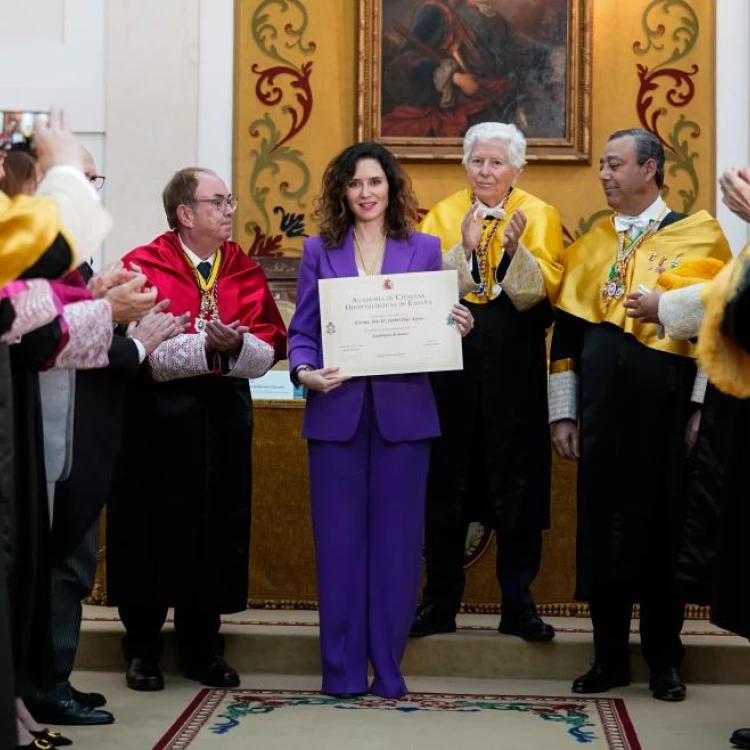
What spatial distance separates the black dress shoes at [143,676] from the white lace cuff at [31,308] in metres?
2.17

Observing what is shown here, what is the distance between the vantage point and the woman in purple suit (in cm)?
507

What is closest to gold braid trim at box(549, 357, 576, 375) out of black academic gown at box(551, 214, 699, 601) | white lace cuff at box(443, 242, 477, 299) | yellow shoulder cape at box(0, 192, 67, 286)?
black academic gown at box(551, 214, 699, 601)

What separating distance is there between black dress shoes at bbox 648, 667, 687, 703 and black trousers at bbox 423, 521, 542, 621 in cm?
57

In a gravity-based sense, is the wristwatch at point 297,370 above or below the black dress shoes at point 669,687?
above

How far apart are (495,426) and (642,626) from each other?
846mm

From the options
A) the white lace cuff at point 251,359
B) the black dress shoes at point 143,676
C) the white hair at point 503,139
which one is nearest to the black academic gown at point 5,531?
the white lace cuff at point 251,359

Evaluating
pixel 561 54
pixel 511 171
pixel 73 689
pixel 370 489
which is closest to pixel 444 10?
pixel 561 54

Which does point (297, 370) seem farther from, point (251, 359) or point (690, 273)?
point (690, 273)

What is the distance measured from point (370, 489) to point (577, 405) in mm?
793

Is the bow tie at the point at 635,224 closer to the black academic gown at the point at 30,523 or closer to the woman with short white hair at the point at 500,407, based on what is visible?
the woman with short white hair at the point at 500,407

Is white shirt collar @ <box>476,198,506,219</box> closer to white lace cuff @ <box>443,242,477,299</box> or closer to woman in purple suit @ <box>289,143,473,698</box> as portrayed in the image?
white lace cuff @ <box>443,242,477,299</box>

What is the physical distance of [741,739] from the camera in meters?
4.48

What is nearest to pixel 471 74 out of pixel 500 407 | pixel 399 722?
pixel 500 407

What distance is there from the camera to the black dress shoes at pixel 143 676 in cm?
520
